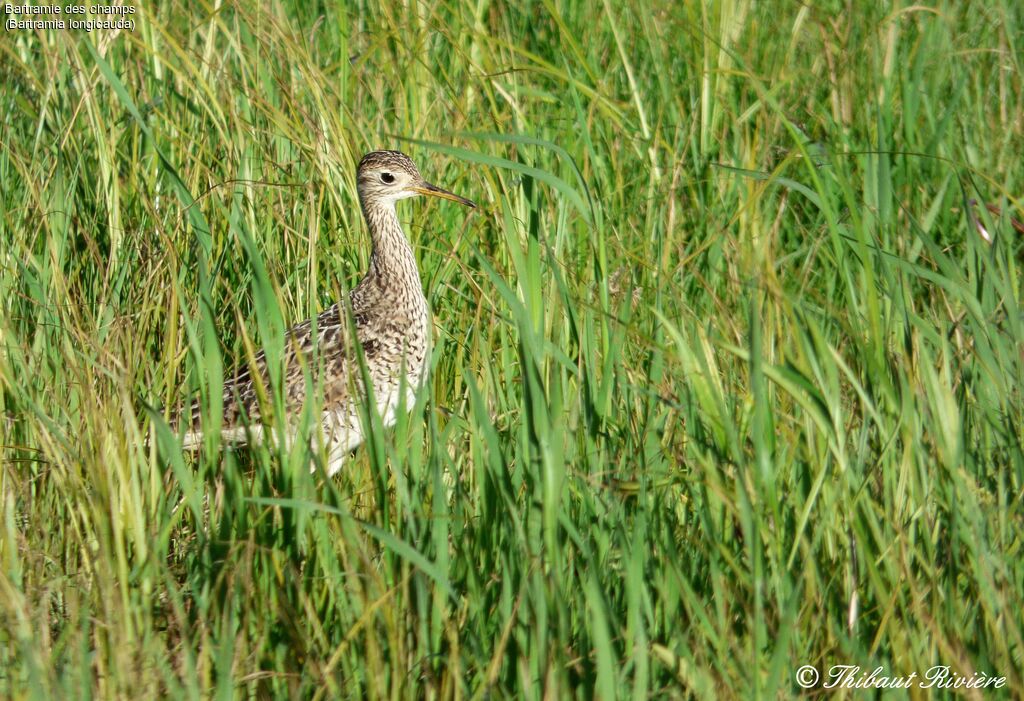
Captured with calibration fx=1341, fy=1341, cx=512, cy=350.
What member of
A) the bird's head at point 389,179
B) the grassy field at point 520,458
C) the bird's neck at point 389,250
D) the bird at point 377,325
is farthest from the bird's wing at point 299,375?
the bird's head at point 389,179

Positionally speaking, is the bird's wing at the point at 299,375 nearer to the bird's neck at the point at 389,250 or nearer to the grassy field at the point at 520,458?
the grassy field at the point at 520,458

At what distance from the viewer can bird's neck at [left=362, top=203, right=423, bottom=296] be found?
4.77m

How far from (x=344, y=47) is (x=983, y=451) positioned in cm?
302

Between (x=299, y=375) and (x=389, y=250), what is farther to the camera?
(x=389, y=250)

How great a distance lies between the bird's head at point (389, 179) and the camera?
15.8ft

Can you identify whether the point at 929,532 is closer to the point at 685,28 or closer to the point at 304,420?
the point at 304,420

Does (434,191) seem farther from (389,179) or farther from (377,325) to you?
(377,325)

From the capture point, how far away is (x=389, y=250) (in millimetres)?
4859

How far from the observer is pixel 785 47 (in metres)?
6.21

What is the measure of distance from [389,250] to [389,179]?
26 centimetres

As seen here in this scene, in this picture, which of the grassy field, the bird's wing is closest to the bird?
the bird's wing

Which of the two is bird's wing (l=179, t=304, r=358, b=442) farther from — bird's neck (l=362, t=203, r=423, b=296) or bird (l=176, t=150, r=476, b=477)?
bird's neck (l=362, t=203, r=423, b=296)

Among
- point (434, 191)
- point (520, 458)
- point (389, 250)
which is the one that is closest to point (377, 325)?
point (389, 250)

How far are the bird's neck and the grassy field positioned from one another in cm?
12
